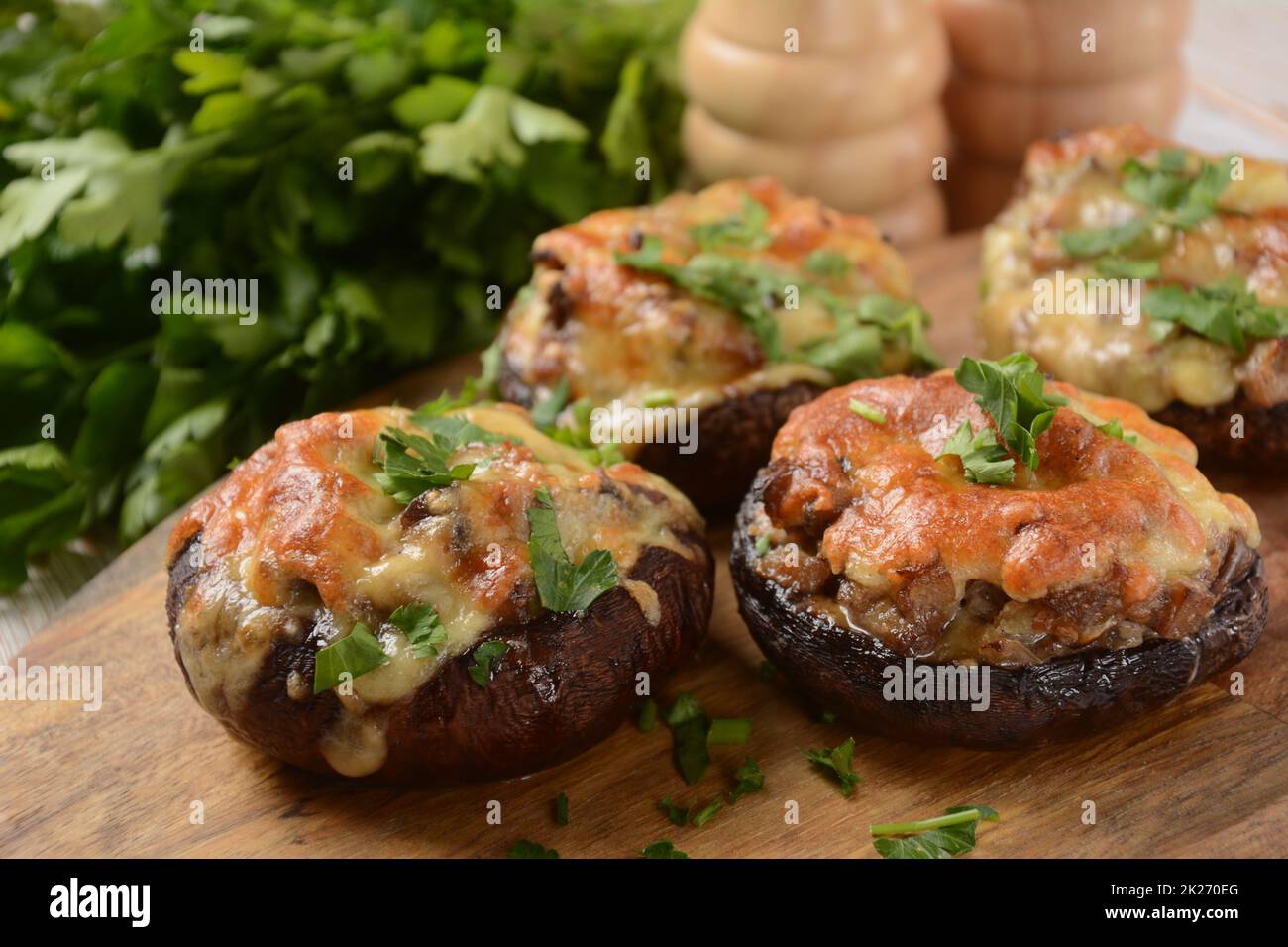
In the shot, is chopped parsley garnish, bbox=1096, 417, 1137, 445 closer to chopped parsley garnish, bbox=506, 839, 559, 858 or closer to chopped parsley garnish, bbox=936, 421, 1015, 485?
chopped parsley garnish, bbox=936, 421, 1015, 485

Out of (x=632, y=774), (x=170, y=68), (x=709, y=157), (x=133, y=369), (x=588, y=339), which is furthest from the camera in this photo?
(x=709, y=157)

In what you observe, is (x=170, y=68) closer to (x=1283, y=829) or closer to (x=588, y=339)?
(x=588, y=339)

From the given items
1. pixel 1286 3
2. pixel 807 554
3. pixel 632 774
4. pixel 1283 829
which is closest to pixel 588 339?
pixel 807 554

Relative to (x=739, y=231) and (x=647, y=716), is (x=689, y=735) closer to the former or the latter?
(x=647, y=716)

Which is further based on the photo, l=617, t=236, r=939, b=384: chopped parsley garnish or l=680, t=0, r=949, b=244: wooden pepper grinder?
l=680, t=0, r=949, b=244: wooden pepper grinder

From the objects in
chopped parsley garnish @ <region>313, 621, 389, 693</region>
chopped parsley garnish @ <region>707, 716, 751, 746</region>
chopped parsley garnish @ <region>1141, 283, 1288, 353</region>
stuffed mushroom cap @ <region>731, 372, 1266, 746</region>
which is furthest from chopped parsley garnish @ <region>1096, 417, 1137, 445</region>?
chopped parsley garnish @ <region>313, 621, 389, 693</region>

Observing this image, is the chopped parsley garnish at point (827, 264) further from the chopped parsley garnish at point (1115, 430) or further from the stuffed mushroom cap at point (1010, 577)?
the chopped parsley garnish at point (1115, 430)

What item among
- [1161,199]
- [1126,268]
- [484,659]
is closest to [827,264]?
[1126,268]
